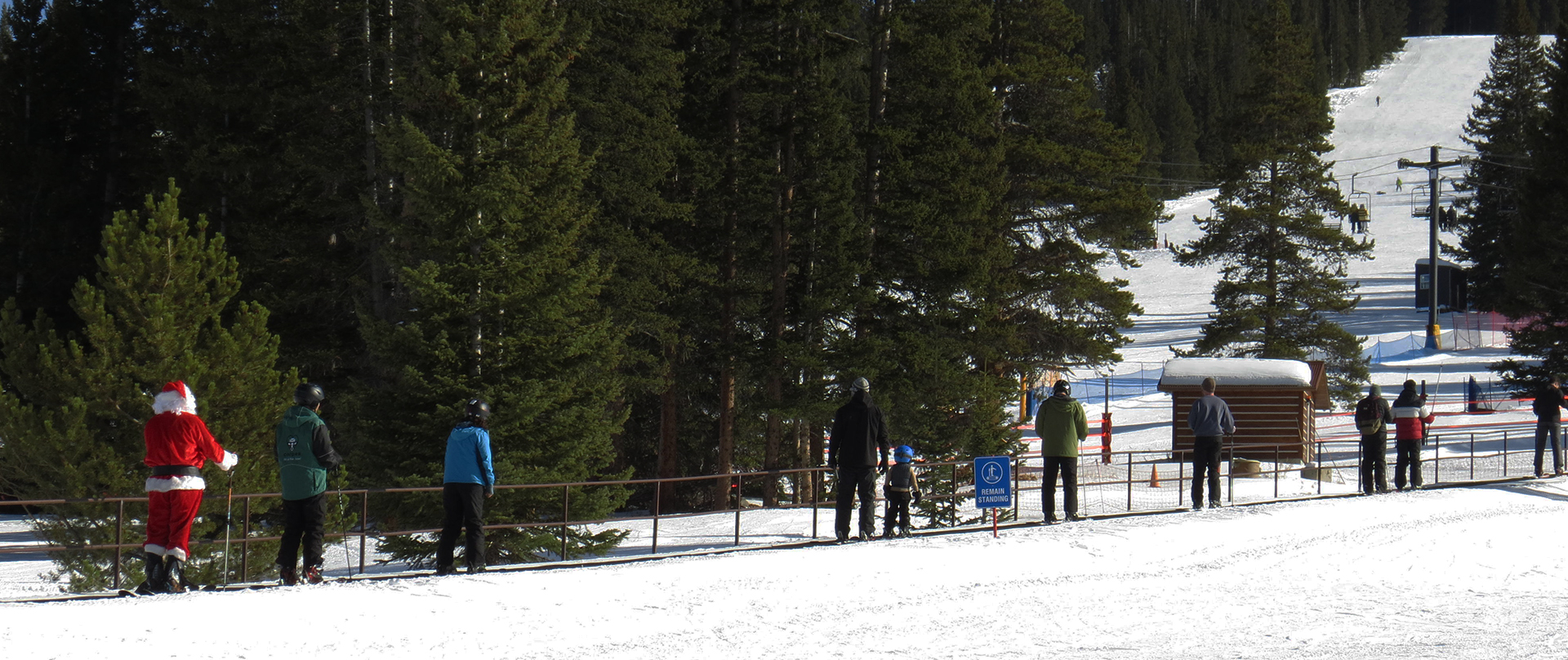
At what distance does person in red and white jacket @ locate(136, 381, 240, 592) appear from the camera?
359 inches

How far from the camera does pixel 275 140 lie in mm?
26562

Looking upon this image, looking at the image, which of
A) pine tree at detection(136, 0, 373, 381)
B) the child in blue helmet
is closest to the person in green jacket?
the child in blue helmet

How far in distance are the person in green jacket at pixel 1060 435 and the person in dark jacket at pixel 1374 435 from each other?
227 inches

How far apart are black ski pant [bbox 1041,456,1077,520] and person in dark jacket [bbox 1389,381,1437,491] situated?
243 inches

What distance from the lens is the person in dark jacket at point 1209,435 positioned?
52.0ft

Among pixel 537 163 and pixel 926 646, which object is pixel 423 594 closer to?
pixel 926 646

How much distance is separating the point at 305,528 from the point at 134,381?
933 centimetres

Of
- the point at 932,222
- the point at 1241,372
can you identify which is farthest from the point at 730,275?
the point at 1241,372

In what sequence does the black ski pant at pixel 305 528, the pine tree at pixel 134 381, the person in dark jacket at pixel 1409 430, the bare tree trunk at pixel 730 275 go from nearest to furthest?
the black ski pant at pixel 305 528 < the pine tree at pixel 134 381 < the person in dark jacket at pixel 1409 430 < the bare tree trunk at pixel 730 275

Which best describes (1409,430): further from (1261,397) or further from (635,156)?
(635,156)

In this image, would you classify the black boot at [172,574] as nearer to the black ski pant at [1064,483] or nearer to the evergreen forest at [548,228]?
the evergreen forest at [548,228]

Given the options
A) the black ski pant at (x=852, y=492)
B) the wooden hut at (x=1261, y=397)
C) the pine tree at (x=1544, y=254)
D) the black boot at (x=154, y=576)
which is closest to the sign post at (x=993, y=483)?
the black ski pant at (x=852, y=492)

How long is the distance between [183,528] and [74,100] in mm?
26116

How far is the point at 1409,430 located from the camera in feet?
62.0
